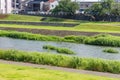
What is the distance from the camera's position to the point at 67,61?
1986cm

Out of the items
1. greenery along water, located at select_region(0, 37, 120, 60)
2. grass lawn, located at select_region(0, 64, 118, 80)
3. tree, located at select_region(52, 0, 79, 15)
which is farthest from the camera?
tree, located at select_region(52, 0, 79, 15)

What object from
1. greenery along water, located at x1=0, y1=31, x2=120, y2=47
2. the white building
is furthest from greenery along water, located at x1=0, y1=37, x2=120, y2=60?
the white building

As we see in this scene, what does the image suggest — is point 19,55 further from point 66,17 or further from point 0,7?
point 0,7

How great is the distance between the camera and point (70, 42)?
163 ft

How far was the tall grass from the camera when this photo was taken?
61.3ft

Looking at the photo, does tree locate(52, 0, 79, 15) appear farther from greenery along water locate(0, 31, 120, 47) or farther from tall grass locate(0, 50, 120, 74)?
tall grass locate(0, 50, 120, 74)

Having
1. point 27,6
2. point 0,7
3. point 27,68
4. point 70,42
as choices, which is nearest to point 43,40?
point 70,42

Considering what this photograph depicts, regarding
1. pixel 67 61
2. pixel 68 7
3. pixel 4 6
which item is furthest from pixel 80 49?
pixel 4 6

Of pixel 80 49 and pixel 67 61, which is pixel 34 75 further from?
pixel 80 49

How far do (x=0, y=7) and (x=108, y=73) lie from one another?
109m

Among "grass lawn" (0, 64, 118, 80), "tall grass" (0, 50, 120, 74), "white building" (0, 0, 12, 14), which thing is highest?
"grass lawn" (0, 64, 118, 80)

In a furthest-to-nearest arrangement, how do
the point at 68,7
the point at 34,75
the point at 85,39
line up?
the point at 68,7 → the point at 85,39 → the point at 34,75

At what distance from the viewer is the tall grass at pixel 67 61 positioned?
18.7 m

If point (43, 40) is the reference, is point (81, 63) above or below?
above
